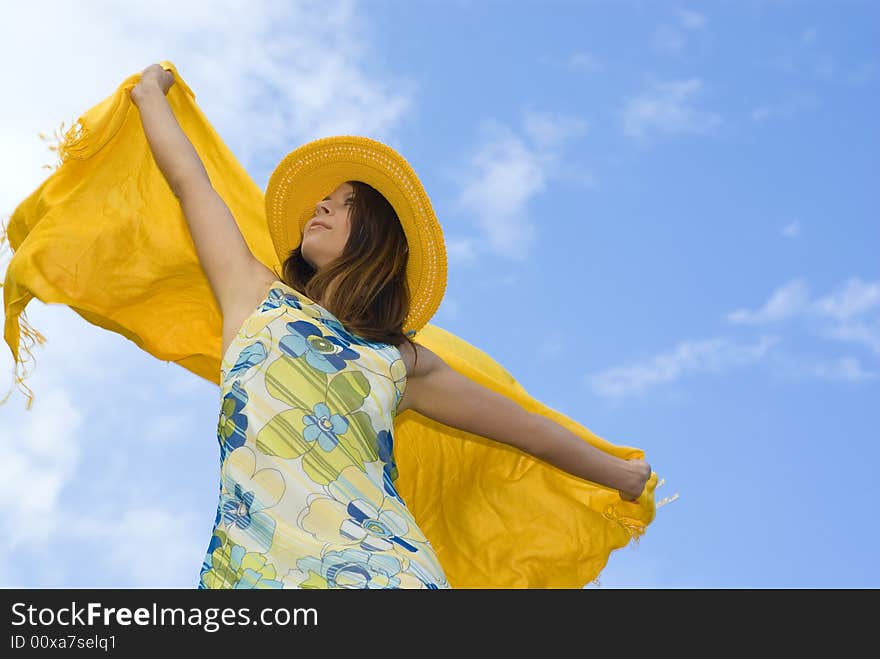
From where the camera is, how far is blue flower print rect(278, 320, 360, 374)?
2.78 metres

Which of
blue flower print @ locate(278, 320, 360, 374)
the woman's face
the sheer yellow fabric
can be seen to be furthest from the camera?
the sheer yellow fabric

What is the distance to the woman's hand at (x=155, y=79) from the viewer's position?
322 cm

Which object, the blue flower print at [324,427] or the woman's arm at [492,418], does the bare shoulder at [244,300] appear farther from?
the woman's arm at [492,418]

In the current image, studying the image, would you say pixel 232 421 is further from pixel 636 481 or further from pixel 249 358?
pixel 636 481

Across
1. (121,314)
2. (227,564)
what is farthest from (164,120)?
(227,564)

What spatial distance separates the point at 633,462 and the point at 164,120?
1.84 metres

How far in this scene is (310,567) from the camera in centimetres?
244

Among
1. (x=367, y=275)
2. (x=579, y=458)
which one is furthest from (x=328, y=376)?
(x=579, y=458)

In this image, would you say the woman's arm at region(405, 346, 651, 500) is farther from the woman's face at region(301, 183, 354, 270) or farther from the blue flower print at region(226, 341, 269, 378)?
the blue flower print at region(226, 341, 269, 378)

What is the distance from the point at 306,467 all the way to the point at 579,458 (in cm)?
108

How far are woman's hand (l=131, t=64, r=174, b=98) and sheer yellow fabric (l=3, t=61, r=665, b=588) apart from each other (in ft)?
0.18

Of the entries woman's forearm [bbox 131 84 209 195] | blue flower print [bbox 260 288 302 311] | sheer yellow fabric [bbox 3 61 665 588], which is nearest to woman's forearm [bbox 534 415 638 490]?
sheer yellow fabric [bbox 3 61 665 588]

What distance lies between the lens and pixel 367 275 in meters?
3.12
